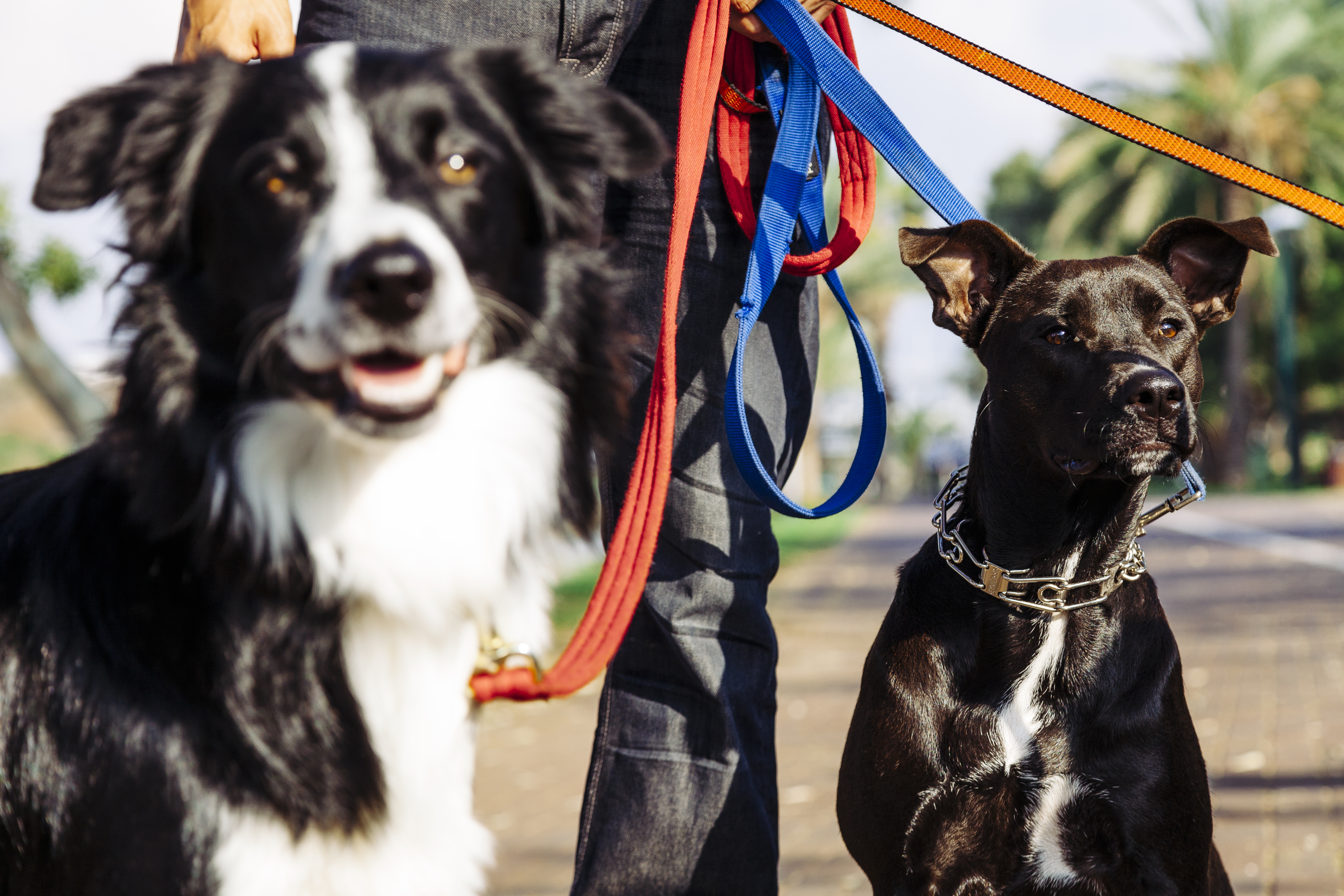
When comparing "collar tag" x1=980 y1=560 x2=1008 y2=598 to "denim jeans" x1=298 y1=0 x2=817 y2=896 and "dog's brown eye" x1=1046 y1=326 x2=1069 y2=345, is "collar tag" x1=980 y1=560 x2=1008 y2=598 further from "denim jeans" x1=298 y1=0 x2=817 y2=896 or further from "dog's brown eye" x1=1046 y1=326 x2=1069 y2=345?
"dog's brown eye" x1=1046 y1=326 x2=1069 y2=345

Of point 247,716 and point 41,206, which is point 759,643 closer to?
point 247,716

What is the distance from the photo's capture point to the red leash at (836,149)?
2.64 meters

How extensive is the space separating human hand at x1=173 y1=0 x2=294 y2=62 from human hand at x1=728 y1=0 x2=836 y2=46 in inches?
35.2

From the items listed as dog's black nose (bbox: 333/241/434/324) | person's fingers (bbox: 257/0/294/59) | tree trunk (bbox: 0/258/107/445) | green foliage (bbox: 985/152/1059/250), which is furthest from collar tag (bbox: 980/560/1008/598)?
green foliage (bbox: 985/152/1059/250)

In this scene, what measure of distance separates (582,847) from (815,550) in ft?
52.3

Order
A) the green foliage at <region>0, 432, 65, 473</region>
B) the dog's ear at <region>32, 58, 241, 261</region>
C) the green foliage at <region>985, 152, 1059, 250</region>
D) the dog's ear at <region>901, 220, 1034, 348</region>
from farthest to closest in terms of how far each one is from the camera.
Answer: the green foliage at <region>985, 152, 1059, 250</region> → the green foliage at <region>0, 432, 65, 473</region> → the dog's ear at <region>901, 220, 1034, 348</region> → the dog's ear at <region>32, 58, 241, 261</region>

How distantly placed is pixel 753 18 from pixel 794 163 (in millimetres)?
330

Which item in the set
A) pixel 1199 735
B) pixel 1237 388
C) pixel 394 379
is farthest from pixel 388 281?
pixel 1237 388

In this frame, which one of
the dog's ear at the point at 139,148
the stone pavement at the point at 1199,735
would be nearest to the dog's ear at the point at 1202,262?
the stone pavement at the point at 1199,735

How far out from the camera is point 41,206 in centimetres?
170

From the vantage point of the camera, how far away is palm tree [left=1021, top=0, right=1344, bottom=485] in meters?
27.0

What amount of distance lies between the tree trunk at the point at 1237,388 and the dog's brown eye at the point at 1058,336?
27321mm

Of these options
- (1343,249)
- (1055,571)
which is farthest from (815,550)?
(1343,249)

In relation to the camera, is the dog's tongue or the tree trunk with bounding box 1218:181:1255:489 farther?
the tree trunk with bounding box 1218:181:1255:489
